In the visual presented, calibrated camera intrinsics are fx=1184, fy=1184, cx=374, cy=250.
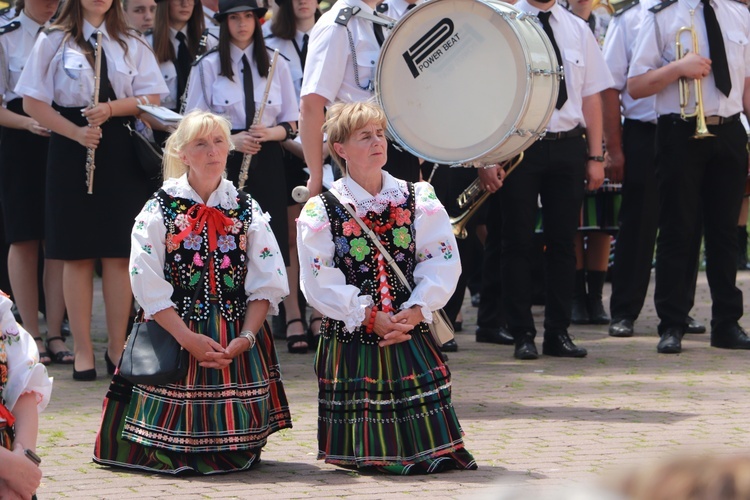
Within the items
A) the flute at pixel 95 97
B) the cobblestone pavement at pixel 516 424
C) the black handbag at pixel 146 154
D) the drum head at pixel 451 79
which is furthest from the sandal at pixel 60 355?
the drum head at pixel 451 79

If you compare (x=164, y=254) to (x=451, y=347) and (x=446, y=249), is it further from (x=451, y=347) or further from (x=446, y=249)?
(x=451, y=347)

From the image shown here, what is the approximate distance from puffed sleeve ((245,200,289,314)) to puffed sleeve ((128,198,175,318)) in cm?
34

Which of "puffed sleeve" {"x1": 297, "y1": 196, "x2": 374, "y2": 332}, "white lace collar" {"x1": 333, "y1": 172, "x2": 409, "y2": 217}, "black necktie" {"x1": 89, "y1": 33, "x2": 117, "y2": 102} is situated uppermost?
"black necktie" {"x1": 89, "y1": 33, "x2": 117, "y2": 102}

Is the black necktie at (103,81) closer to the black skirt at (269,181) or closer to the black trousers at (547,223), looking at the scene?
the black skirt at (269,181)

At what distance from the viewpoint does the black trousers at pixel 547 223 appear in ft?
22.7

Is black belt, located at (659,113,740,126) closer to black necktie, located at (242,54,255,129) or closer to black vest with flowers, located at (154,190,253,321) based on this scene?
black necktie, located at (242,54,255,129)

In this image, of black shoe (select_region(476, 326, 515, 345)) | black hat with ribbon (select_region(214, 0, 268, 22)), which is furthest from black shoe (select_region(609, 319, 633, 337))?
black hat with ribbon (select_region(214, 0, 268, 22))

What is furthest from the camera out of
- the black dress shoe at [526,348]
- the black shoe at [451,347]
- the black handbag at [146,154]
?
the black shoe at [451,347]

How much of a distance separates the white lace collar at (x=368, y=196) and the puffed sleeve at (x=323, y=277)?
0.40 feet

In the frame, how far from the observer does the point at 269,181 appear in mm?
7363

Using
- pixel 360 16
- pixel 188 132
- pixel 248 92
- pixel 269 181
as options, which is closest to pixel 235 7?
pixel 248 92

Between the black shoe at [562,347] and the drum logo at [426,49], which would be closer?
the drum logo at [426,49]

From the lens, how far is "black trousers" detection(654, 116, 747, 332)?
7.14 m

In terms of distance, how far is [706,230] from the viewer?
7.42 meters
